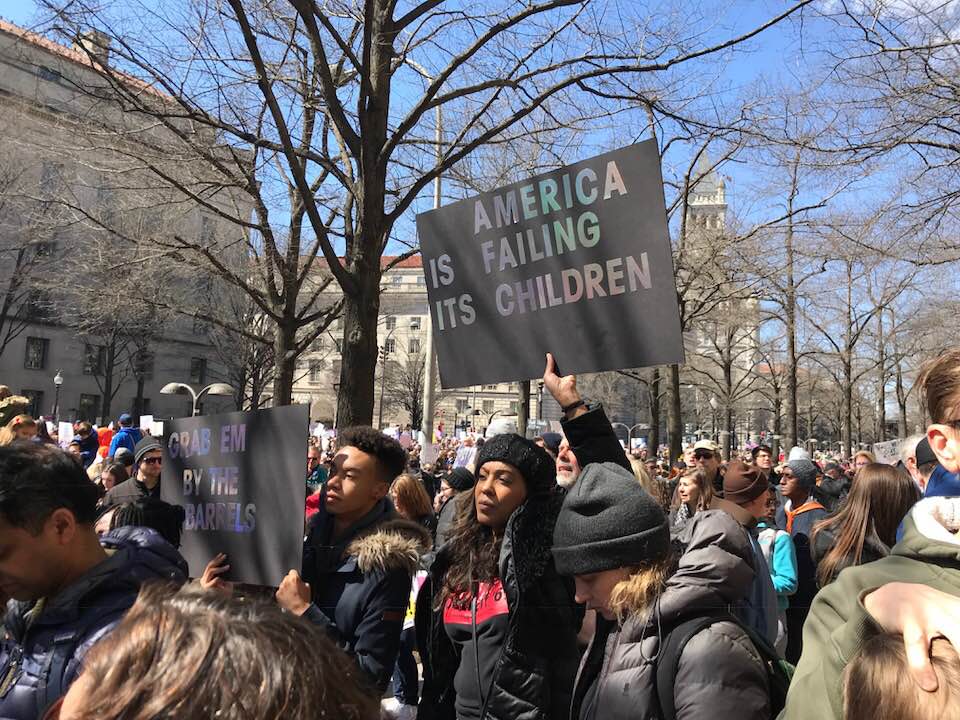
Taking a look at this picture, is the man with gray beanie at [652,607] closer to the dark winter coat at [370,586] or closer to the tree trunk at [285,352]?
the dark winter coat at [370,586]

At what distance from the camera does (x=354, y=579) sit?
3.38m

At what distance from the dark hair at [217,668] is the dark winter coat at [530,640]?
6.91 ft

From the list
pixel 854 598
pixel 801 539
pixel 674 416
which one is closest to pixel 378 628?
pixel 854 598

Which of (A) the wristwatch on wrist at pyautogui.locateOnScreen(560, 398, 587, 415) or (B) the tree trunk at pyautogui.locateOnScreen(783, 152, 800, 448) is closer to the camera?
(A) the wristwatch on wrist at pyautogui.locateOnScreen(560, 398, 587, 415)

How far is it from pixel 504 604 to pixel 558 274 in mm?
1475

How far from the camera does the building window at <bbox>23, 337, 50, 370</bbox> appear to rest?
151 ft

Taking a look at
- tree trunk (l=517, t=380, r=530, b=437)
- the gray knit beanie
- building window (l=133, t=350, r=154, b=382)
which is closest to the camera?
the gray knit beanie

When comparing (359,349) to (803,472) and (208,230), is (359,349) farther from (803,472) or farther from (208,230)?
(208,230)

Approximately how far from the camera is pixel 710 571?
2.44 m

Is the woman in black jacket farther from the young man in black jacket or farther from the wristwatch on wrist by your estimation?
the wristwatch on wrist

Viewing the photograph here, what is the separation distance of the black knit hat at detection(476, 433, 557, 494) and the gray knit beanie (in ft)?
17.3

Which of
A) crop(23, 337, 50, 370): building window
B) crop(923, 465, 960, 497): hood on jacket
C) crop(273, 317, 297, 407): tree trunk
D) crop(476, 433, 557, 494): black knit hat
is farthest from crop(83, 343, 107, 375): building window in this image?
crop(923, 465, 960, 497): hood on jacket

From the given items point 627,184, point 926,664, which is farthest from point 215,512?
point 926,664

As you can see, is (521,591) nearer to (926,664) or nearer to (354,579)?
(354,579)
